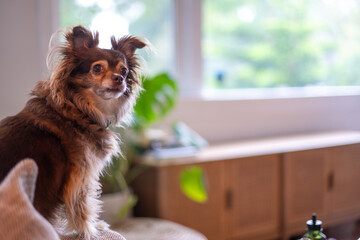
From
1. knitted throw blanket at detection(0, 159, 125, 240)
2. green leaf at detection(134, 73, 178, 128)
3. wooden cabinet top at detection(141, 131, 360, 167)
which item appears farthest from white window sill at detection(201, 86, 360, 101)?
knitted throw blanket at detection(0, 159, 125, 240)

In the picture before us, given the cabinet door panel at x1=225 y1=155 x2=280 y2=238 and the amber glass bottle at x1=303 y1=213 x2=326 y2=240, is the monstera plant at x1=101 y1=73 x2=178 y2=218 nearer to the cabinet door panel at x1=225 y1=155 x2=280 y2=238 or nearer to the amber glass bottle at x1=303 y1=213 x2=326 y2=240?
the cabinet door panel at x1=225 y1=155 x2=280 y2=238

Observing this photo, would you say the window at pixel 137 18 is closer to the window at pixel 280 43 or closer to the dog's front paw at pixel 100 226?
the window at pixel 280 43

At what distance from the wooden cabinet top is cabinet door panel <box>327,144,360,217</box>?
7 centimetres

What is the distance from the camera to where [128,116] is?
3.52 ft

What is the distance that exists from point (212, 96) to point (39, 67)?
137 cm

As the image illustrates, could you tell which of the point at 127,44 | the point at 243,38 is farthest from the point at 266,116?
the point at 127,44

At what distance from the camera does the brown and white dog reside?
2.74ft

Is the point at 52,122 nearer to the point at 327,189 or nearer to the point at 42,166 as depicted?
the point at 42,166

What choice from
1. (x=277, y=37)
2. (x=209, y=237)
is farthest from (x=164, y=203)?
(x=277, y=37)

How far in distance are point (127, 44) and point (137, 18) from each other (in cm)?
185

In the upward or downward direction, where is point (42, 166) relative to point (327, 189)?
upward

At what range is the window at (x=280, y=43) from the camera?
125 inches

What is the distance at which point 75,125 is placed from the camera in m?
0.92

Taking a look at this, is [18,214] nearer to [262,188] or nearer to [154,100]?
[154,100]
